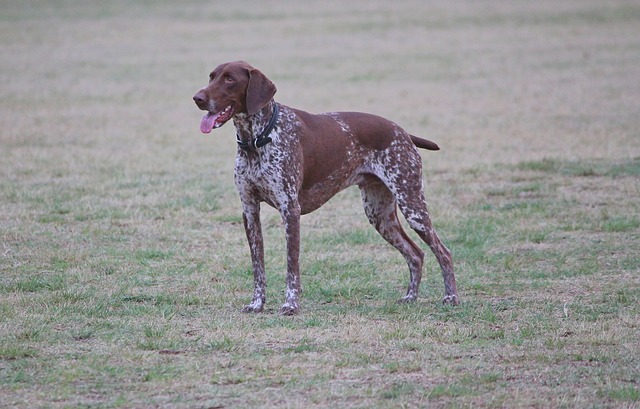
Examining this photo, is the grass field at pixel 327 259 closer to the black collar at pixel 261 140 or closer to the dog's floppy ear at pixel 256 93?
the black collar at pixel 261 140

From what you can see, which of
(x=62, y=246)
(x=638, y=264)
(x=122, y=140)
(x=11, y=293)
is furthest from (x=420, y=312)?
(x=122, y=140)

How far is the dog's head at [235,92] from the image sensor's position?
7707 mm

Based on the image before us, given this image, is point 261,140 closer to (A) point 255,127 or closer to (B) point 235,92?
(A) point 255,127

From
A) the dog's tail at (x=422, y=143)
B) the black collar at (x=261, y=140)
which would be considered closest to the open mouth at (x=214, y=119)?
the black collar at (x=261, y=140)

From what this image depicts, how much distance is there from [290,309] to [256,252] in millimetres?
571

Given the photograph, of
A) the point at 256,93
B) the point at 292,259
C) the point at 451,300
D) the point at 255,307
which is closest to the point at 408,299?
the point at 451,300

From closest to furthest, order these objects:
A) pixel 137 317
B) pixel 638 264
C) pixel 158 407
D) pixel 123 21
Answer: pixel 158 407 < pixel 137 317 < pixel 638 264 < pixel 123 21

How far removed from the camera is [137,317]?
774cm

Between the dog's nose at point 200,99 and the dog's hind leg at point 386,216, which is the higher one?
the dog's nose at point 200,99

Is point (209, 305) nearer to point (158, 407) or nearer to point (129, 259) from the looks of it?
point (129, 259)

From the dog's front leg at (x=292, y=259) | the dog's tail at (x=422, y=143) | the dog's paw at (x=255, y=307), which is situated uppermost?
the dog's tail at (x=422, y=143)

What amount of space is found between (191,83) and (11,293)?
60.3 feet

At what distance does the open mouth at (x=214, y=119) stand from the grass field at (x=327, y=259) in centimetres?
141

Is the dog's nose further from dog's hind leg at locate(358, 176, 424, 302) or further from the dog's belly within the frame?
dog's hind leg at locate(358, 176, 424, 302)
